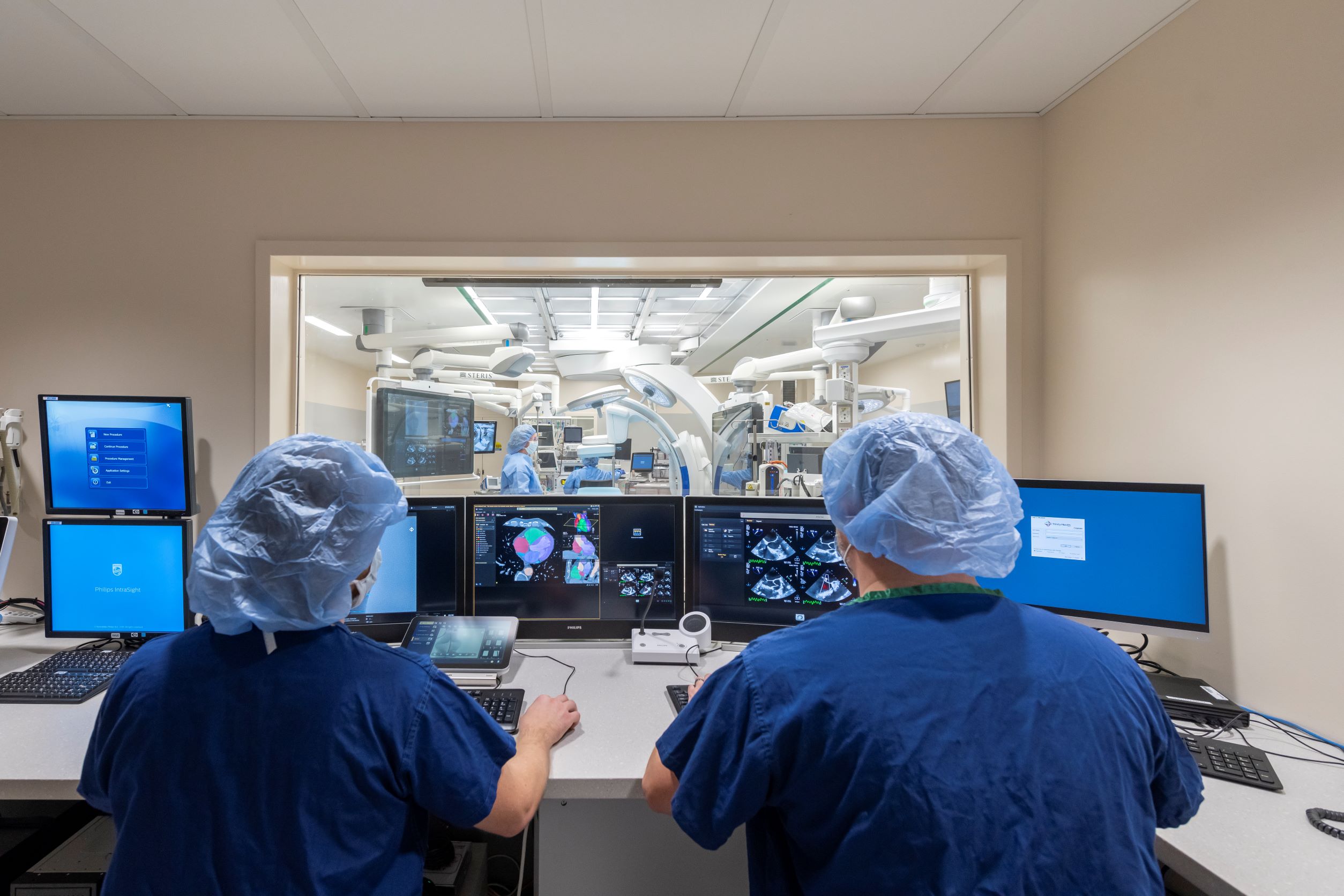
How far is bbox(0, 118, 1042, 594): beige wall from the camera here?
1995mm

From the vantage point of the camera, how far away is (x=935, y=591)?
0.81 metres

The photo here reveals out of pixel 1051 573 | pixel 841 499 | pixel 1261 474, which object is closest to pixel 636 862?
pixel 841 499

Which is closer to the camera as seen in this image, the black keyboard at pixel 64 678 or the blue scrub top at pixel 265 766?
the blue scrub top at pixel 265 766

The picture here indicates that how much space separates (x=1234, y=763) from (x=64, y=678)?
8.22 ft

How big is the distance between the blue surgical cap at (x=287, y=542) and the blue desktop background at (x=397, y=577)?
2.66 feet

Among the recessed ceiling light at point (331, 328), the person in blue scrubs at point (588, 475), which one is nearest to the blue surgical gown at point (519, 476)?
the person in blue scrubs at point (588, 475)

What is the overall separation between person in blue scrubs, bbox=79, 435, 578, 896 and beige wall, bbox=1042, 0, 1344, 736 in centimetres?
Answer: 163

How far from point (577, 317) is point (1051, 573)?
13.4 feet

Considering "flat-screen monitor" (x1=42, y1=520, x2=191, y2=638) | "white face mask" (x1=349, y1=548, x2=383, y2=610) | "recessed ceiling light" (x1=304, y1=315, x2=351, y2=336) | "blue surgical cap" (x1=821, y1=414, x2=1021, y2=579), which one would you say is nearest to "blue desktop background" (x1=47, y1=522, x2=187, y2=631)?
"flat-screen monitor" (x1=42, y1=520, x2=191, y2=638)

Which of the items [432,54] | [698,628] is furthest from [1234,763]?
[432,54]

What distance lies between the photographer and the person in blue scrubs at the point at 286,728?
2.45 feet

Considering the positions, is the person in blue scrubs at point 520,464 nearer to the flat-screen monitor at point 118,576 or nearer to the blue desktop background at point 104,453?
the blue desktop background at point 104,453

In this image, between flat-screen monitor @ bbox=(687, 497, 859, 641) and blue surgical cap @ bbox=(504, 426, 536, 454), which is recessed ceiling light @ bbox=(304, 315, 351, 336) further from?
flat-screen monitor @ bbox=(687, 497, 859, 641)

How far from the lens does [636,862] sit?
140cm
